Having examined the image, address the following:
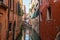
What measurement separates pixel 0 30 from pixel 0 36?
1.48 ft

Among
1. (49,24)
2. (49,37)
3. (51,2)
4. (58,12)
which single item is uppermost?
(51,2)

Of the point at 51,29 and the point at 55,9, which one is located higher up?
the point at 55,9

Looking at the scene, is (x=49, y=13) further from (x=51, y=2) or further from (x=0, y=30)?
(x=0, y=30)

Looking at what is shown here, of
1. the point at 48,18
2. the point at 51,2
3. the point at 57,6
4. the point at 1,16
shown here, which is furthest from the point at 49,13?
the point at 1,16

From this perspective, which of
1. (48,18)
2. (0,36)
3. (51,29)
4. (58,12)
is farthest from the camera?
(48,18)

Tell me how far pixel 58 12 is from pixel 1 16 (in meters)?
4.46

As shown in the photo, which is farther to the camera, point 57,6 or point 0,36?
point 57,6

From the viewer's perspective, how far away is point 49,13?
16.5 m

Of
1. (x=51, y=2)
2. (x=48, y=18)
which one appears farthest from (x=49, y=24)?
(x=51, y=2)

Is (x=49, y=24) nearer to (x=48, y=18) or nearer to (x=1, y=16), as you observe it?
(x=48, y=18)

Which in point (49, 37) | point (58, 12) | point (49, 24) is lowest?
point (49, 37)

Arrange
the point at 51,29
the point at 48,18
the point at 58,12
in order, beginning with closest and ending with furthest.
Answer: the point at 58,12 < the point at 51,29 < the point at 48,18

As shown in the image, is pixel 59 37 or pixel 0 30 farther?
pixel 59 37

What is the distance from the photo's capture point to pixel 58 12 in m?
13.7
